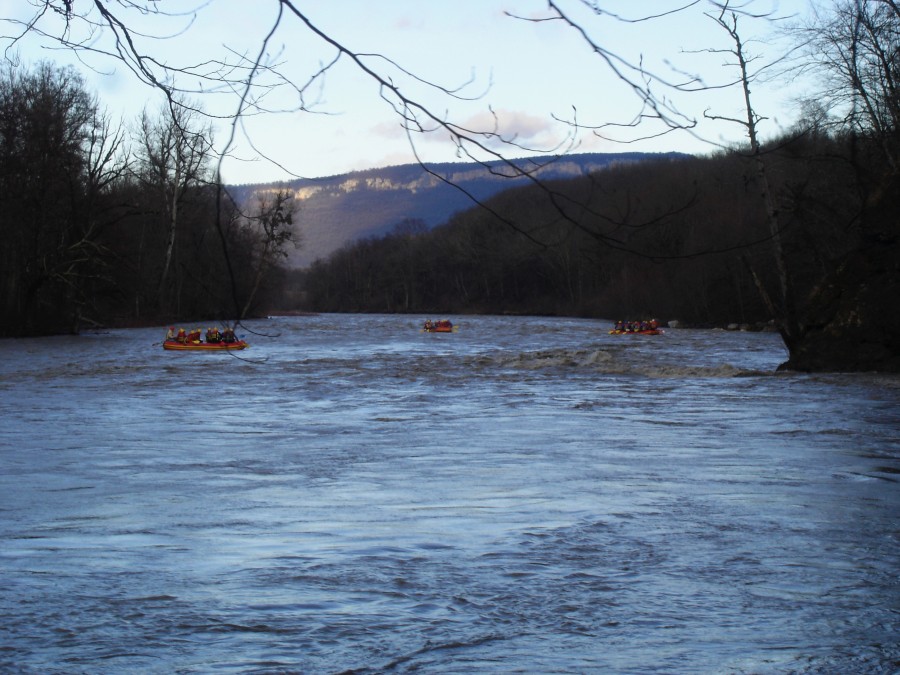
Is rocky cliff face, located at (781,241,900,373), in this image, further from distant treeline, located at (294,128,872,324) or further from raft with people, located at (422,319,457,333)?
raft with people, located at (422,319,457,333)

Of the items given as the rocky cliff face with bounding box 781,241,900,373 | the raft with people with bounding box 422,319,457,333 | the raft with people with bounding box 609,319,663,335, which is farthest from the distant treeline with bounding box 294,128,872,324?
the raft with people with bounding box 422,319,457,333

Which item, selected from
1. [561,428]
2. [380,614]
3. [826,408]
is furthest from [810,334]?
[380,614]

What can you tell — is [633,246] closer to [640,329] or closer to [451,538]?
[640,329]

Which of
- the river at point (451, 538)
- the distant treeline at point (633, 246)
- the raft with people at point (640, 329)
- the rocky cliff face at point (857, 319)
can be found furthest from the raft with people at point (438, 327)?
the river at point (451, 538)

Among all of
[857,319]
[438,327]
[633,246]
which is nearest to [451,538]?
[857,319]

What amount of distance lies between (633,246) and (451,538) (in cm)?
3705

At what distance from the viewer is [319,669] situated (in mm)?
4676

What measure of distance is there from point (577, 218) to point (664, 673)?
7.12 ft

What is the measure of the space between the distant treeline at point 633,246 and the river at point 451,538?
1.99m

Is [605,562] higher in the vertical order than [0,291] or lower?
lower

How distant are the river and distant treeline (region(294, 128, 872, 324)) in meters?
1.99

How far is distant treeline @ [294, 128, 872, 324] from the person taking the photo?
415 cm

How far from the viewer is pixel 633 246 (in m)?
43.0

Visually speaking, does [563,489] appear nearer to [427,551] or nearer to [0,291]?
[427,551]
